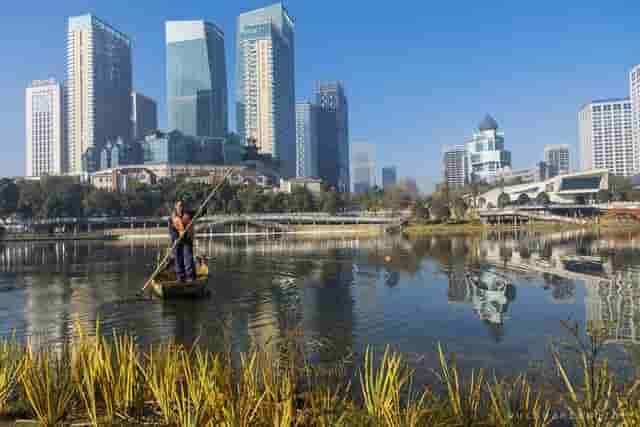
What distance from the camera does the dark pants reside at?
17.3m

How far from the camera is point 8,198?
111 m

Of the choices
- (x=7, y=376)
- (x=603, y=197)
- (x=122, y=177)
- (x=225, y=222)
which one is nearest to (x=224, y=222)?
(x=225, y=222)

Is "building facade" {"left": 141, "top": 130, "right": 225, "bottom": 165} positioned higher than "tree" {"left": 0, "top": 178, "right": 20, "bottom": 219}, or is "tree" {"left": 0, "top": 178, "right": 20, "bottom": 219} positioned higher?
"building facade" {"left": 141, "top": 130, "right": 225, "bottom": 165}

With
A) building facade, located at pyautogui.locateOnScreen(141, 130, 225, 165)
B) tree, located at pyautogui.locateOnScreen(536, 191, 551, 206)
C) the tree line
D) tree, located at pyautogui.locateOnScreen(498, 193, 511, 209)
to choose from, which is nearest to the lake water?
the tree line

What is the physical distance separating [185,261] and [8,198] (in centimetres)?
11248

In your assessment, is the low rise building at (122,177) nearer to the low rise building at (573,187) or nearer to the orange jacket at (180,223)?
the low rise building at (573,187)

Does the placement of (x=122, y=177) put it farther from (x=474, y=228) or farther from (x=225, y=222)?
(x=474, y=228)

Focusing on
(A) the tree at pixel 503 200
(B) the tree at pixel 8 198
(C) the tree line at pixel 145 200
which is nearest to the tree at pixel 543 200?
(A) the tree at pixel 503 200

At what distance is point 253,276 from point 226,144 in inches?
6120

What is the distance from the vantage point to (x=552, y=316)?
44.9 feet

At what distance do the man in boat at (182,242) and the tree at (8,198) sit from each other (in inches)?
4362

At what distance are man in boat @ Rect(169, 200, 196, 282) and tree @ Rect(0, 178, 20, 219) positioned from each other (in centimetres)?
11079

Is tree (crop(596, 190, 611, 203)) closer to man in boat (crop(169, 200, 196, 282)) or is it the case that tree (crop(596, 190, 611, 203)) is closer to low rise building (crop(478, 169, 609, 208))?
low rise building (crop(478, 169, 609, 208))

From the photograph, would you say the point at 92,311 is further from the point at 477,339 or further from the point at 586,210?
the point at 586,210
